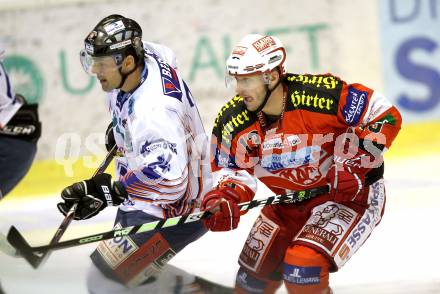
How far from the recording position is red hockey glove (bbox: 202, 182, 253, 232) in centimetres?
377

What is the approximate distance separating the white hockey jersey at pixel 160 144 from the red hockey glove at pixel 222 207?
0.13 meters

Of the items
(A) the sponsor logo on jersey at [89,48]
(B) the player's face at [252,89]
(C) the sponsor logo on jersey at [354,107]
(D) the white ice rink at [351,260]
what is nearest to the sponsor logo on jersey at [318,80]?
(C) the sponsor logo on jersey at [354,107]

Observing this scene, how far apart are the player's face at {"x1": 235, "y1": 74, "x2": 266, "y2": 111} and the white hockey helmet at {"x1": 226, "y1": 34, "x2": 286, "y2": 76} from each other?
0.03 m

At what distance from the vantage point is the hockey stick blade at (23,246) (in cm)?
378

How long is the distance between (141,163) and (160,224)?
1.09 ft

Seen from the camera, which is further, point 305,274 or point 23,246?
point 23,246

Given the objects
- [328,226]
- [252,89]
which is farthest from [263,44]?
[328,226]

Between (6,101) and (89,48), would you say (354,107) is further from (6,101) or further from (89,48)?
(6,101)

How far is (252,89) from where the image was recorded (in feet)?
12.2

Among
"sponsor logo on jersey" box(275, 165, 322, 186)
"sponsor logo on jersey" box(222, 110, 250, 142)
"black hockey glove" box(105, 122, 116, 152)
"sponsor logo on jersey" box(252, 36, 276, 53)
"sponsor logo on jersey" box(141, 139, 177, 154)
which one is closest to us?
"sponsor logo on jersey" box(141, 139, 177, 154)

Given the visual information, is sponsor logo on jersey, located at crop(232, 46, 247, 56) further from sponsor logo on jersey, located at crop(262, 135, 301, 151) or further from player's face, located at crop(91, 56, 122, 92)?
player's face, located at crop(91, 56, 122, 92)

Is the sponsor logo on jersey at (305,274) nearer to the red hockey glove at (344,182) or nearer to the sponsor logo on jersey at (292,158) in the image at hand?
the red hockey glove at (344,182)

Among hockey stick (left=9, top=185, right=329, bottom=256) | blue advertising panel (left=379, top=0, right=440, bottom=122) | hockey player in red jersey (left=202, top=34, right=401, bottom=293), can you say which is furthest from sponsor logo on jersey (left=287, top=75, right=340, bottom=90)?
blue advertising panel (left=379, top=0, right=440, bottom=122)

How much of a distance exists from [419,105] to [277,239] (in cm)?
365
